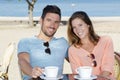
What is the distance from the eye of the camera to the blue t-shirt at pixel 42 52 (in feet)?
13.6

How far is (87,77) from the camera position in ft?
11.1

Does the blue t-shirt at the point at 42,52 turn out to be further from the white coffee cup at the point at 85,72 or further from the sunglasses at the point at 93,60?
the white coffee cup at the point at 85,72

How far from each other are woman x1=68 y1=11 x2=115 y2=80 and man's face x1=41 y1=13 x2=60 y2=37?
0.14 meters

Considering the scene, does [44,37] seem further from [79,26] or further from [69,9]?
[69,9]

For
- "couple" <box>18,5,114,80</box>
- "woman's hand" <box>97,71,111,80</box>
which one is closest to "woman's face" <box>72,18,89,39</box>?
"couple" <box>18,5,114,80</box>

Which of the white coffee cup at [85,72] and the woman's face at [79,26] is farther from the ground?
the woman's face at [79,26]

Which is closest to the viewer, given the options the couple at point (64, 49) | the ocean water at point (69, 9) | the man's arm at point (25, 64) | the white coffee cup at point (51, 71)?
the white coffee cup at point (51, 71)

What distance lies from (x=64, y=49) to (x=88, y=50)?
0.24m

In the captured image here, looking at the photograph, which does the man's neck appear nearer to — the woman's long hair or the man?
the man

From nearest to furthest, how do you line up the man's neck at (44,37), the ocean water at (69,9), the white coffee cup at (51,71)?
the white coffee cup at (51,71) → the man's neck at (44,37) → the ocean water at (69,9)

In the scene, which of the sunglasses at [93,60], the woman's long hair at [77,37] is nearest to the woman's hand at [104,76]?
the sunglasses at [93,60]

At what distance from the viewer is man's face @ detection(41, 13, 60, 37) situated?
4195mm

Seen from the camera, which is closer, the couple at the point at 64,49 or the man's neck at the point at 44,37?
the couple at the point at 64,49

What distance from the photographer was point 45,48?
13.7ft
